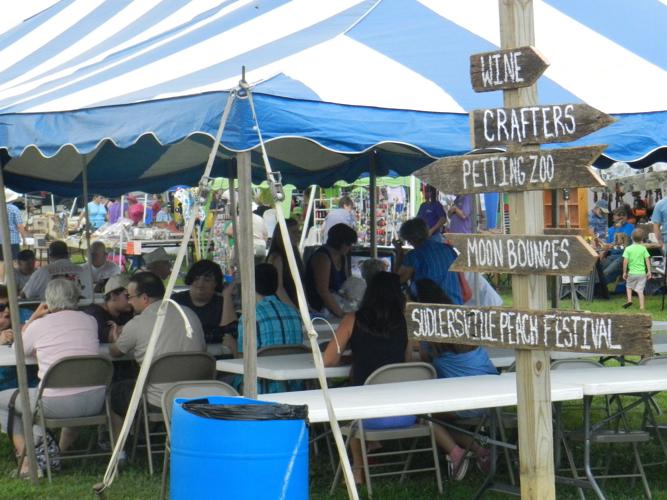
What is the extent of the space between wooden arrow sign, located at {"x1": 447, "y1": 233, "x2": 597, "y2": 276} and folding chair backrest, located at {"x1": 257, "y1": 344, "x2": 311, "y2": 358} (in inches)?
100


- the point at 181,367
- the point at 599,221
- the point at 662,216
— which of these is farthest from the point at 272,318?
the point at 599,221

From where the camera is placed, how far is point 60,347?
597 centimetres

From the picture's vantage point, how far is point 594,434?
525cm

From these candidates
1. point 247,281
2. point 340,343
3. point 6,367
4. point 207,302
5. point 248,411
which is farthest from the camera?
point 207,302

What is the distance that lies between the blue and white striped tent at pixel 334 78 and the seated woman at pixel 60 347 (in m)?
1.20

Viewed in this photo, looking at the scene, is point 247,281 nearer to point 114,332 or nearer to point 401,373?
point 401,373

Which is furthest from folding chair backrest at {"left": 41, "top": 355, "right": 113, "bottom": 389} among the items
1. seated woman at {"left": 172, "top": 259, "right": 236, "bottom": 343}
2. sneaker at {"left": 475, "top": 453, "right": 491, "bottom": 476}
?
sneaker at {"left": 475, "top": 453, "right": 491, "bottom": 476}

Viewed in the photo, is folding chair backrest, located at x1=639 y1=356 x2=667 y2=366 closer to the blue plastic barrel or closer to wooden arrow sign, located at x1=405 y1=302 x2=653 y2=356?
wooden arrow sign, located at x1=405 y1=302 x2=653 y2=356

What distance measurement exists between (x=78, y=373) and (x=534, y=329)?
10.1 ft

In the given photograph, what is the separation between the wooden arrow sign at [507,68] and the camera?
361 cm

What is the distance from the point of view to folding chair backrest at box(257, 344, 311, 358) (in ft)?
20.1

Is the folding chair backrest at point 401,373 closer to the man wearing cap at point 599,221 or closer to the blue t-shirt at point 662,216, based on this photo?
the blue t-shirt at point 662,216

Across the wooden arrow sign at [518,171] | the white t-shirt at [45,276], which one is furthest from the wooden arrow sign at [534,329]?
the white t-shirt at [45,276]

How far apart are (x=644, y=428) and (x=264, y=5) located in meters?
3.05
